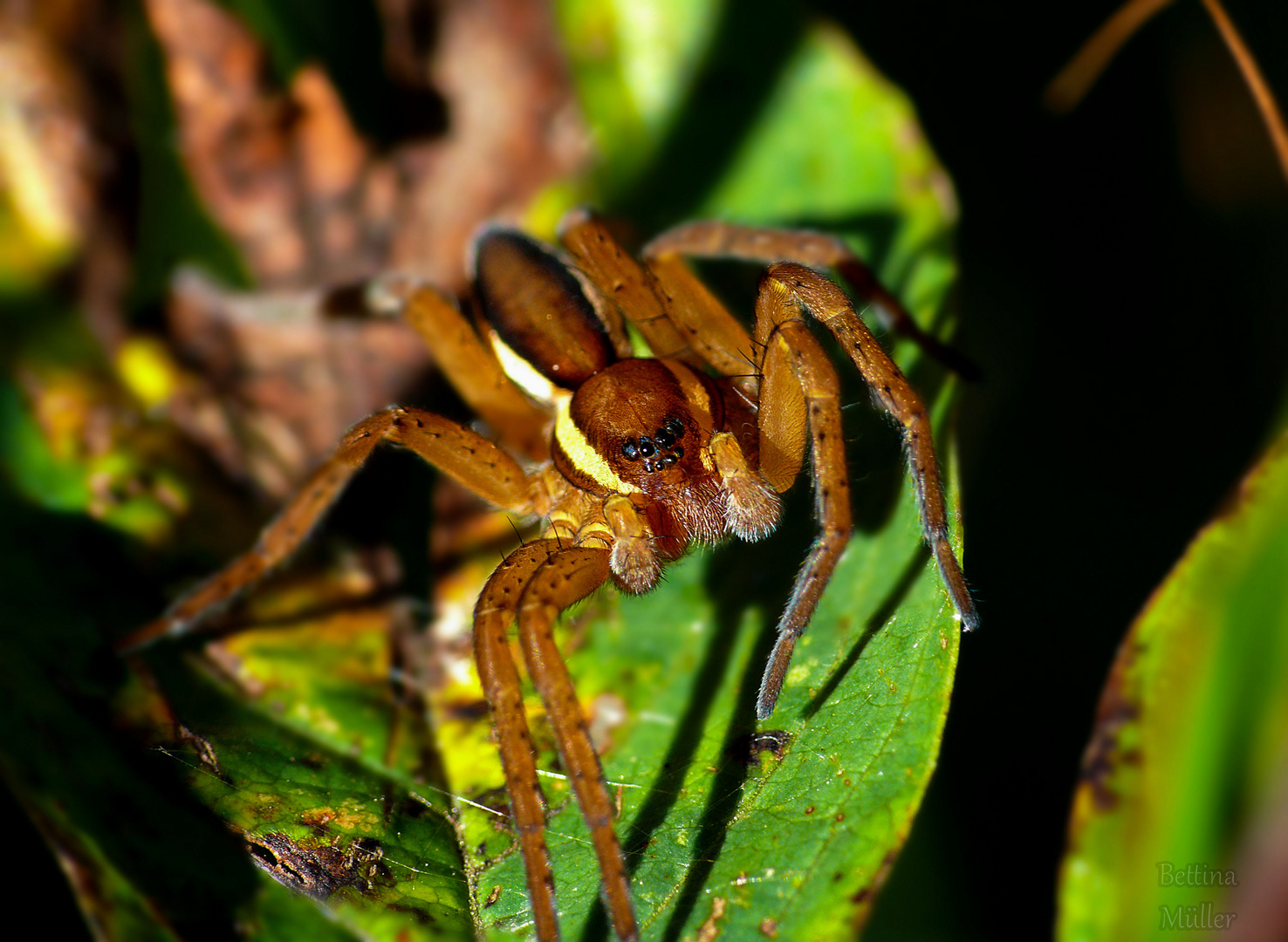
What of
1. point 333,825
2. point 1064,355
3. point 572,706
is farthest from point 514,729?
point 1064,355

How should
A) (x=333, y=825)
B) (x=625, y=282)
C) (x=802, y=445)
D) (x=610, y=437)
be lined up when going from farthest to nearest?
(x=625, y=282), (x=610, y=437), (x=802, y=445), (x=333, y=825)

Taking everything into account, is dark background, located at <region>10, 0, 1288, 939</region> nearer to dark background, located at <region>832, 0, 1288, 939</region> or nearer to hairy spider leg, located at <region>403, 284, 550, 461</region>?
dark background, located at <region>832, 0, 1288, 939</region>

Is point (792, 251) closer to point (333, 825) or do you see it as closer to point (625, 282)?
point (625, 282)

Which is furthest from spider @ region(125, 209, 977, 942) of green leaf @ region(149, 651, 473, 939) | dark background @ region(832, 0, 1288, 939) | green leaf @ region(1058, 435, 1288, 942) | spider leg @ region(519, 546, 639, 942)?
dark background @ region(832, 0, 1288, 939)

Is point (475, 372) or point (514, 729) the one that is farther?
point (475, 372)

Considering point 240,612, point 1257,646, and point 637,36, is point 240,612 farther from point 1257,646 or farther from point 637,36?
point 1257,646

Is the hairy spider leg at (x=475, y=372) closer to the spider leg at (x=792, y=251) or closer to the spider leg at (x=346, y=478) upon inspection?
the spider leg at (x=346, y=478)

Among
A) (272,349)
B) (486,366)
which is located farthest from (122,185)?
(486,366)
